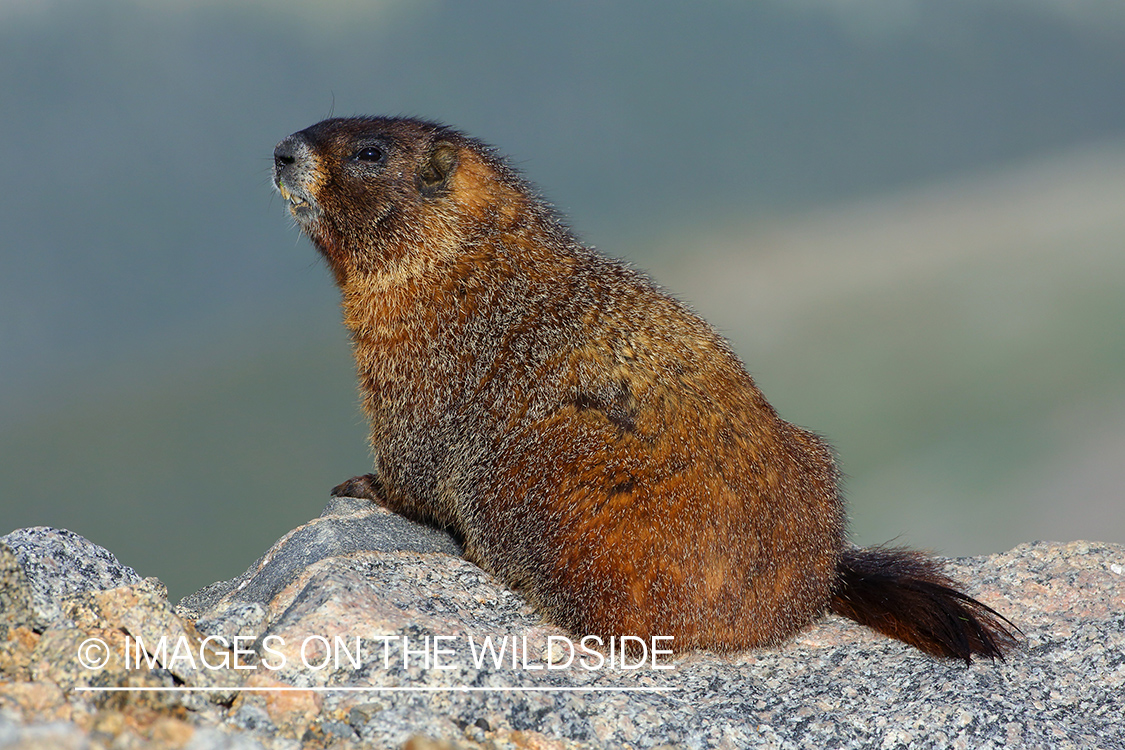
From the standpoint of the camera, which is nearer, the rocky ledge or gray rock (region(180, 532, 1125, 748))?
the rocky ledge

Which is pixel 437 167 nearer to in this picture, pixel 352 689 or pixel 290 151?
pixel 290 151

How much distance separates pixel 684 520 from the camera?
13.3ft

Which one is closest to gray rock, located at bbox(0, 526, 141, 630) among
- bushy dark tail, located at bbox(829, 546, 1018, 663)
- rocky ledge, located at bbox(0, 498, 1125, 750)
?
rocky ledge, located at bbox(0, 498, 1125, 750)

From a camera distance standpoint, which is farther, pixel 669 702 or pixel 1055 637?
pixel 1055 637

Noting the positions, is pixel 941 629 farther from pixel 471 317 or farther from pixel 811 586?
pixel 471 317

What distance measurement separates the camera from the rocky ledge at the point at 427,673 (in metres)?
2.93

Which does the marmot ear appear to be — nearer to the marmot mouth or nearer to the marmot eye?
the marmot eye

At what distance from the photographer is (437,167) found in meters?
5.31

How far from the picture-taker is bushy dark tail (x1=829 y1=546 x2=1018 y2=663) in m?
4.30

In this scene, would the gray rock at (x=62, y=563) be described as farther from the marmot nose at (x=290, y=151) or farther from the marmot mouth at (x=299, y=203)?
the marmot nose at (x=290, y=151)

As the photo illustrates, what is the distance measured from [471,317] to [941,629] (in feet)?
8.80

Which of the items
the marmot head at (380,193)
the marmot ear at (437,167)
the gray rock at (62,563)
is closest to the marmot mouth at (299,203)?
the marmot head at (380,193)

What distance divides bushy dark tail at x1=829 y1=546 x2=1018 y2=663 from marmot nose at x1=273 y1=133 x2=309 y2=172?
139 inches

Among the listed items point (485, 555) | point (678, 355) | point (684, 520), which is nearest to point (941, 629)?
point (684, 520)
